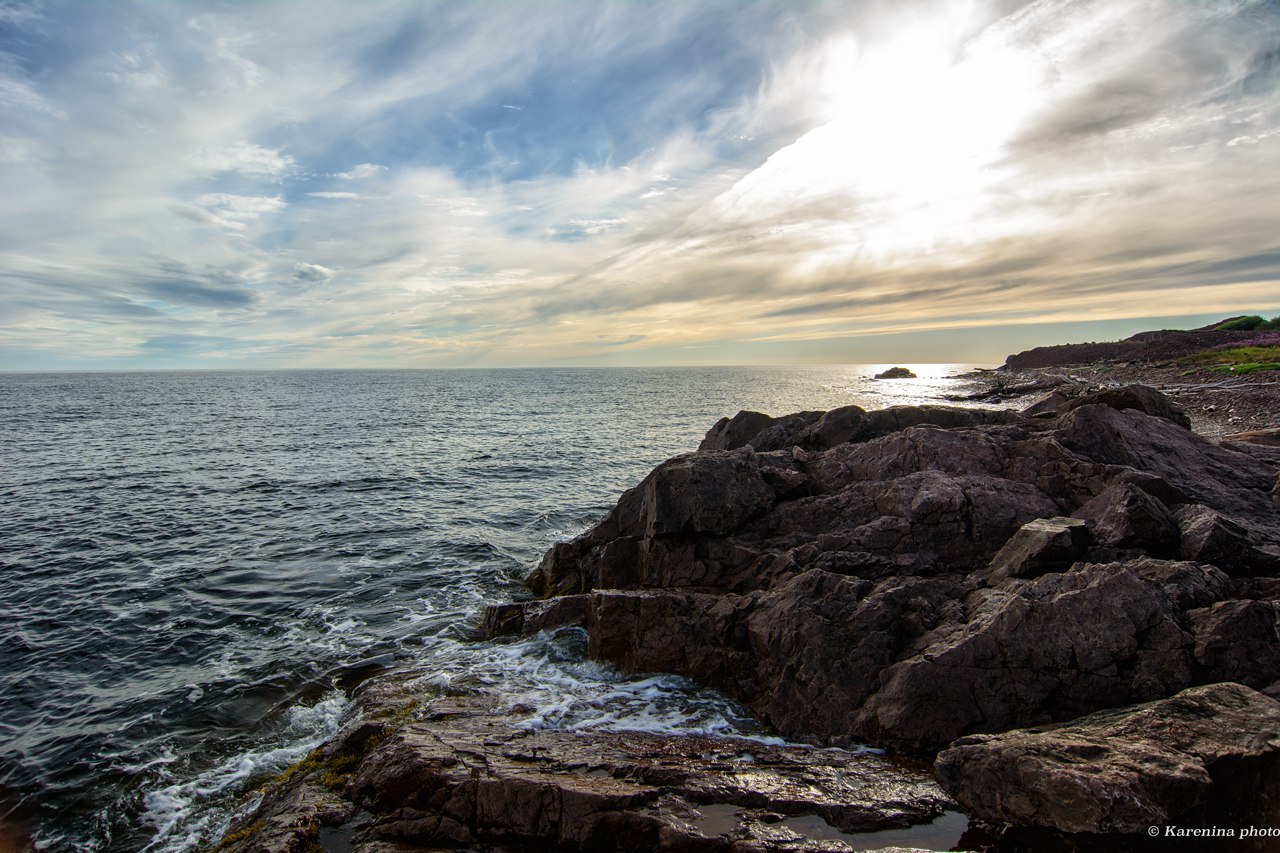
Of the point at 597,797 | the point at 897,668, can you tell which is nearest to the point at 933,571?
the point at 897,668

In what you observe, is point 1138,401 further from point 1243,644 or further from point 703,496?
point 703,496

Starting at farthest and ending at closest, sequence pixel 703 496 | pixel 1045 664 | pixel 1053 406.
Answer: pixel 1053 406
pixel 703 496
pixel 1045 664

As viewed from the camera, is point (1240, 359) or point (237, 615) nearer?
point (237, 615)

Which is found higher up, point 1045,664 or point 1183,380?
point 1183,380

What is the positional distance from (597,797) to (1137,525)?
39.5ft

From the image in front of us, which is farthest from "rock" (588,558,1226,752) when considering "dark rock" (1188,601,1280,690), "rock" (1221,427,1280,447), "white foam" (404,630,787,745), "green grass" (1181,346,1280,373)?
"green grass" (1181,346,1280,373)

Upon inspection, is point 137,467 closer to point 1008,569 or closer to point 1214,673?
point 1008,569

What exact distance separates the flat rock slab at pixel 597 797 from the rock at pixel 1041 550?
471cm

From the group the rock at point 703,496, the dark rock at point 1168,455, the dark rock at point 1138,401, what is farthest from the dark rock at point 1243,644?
the dark rock at point 1138,401

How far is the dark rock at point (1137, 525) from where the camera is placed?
39.8 feet

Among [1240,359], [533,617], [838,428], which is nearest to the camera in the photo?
[533,617]

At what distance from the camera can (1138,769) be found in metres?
6.68

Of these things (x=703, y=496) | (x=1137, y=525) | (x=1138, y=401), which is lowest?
(x=1137, y=525)

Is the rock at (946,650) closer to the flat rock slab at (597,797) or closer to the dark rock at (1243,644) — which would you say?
the dark rock at (1243,644)
